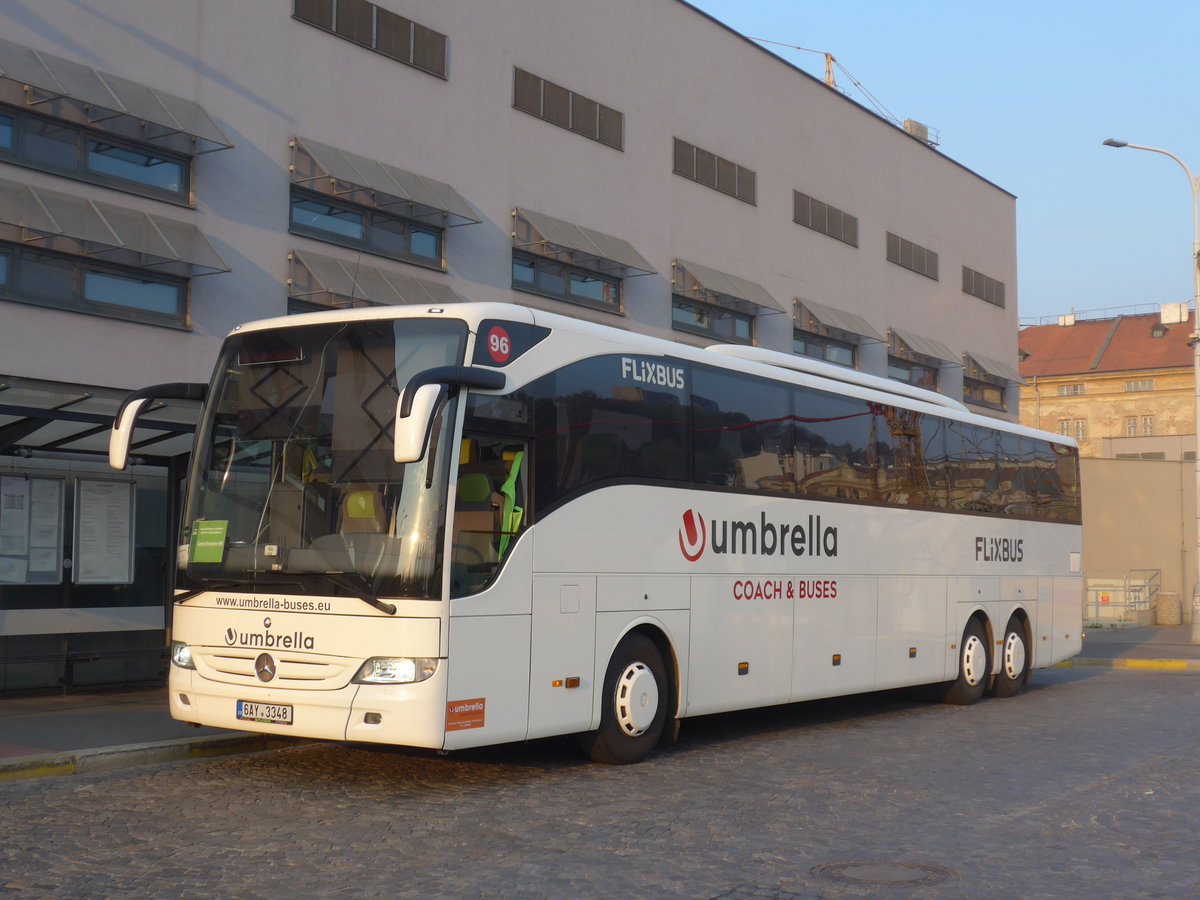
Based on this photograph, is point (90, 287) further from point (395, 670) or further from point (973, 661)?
point (973, 661)

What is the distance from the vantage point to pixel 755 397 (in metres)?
13.2

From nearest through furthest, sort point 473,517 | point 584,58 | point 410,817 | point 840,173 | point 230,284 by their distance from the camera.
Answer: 1. point 410,817
2. point 473,517
3. point 230,284
4. point 584,58
5. point 840,173

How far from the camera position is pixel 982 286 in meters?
39.9

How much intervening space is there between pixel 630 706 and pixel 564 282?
14.3m

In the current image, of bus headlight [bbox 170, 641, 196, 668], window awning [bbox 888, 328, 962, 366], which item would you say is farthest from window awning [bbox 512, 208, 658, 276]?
bus headlight [bbox 170, 641, 196, 668]

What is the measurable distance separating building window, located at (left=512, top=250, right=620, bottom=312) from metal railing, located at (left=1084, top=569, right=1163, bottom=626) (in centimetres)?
1831

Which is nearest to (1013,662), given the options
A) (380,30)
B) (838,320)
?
(380,30)

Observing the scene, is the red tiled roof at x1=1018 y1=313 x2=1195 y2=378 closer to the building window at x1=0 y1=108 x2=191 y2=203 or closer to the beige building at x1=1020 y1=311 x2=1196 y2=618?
the beige building at x1=1020 y1=311 x2=1196 y2=618

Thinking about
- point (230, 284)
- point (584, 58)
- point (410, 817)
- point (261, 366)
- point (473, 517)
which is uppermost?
point (584, 58)

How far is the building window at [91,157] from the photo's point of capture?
1625 cm

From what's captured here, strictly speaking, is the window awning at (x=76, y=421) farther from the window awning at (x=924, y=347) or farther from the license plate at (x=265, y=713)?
the window awning at (x=924, y=347)

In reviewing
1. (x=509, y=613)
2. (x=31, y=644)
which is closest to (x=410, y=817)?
(x=509, y=613)

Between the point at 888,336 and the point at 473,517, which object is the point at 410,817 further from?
the point at 888,336

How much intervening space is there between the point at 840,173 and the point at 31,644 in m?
23.8
